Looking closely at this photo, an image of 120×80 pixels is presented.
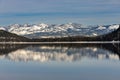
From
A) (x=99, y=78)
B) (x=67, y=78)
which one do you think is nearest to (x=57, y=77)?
(x=67, y=78)

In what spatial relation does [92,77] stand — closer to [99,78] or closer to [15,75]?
[99,78]

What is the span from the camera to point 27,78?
3550 centimetres

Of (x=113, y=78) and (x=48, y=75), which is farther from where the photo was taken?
(x=48, y=75)

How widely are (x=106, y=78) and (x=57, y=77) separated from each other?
14.3 feet

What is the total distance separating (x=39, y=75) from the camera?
126ft

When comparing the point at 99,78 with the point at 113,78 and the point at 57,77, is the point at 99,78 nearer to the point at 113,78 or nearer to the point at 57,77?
the point at 113,78

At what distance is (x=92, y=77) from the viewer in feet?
119

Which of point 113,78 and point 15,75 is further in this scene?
point 15,75

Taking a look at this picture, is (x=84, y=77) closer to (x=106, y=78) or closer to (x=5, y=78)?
(x=106, y=78)

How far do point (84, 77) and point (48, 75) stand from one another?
3.74m

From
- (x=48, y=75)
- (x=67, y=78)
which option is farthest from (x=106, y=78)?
(x=48, y=75)

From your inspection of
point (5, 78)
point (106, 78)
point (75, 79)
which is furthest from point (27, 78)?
point (106, 78)

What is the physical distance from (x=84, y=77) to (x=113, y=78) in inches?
107

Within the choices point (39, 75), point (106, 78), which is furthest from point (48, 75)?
point (106, 78)
